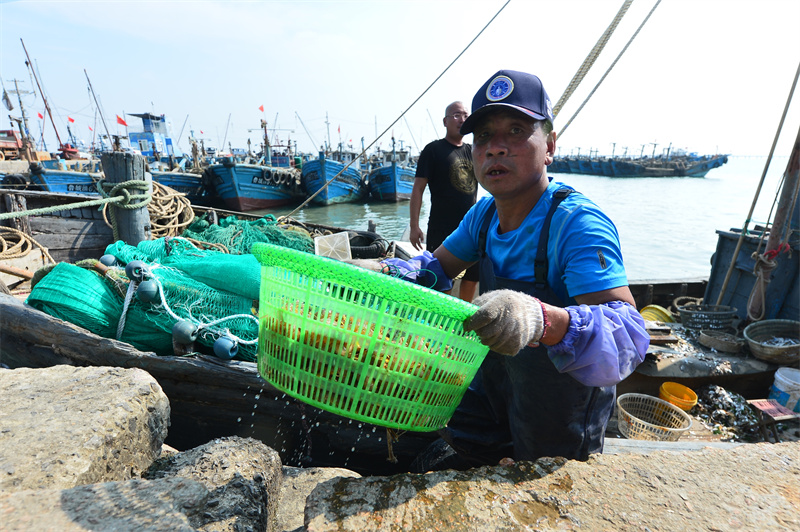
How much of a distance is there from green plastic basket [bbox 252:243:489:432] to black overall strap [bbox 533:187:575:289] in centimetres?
42

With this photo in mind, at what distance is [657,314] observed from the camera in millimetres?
5598

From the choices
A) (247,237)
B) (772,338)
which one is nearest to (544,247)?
(772,338)

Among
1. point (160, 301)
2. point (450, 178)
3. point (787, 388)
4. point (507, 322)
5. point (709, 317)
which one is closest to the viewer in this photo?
point (507, 322)

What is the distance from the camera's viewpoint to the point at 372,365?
1278 mm

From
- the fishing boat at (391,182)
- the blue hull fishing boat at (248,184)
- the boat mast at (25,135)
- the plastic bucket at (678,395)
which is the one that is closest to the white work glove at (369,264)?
the plastic bucket at (678,395)

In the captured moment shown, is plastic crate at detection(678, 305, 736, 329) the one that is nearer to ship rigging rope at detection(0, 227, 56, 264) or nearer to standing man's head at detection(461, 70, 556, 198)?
standing man's head at detection(461, 70, 556, 198)

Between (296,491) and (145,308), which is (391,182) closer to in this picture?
(145,308)

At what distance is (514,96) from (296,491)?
217 cm

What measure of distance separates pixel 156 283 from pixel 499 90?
2783 mm

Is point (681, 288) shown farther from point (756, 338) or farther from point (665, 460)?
point (665, 460)

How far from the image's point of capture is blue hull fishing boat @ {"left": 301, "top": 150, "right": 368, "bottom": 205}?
2494 cm

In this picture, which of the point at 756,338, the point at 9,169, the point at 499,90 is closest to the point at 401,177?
the point at 9,169

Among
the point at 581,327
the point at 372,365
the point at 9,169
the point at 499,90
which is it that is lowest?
the point at 9,169

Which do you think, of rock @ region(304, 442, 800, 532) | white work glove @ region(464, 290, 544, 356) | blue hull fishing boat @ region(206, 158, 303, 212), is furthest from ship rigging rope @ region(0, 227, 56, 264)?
blue hull fishing boat @ region(206, 158, 303, 212)
